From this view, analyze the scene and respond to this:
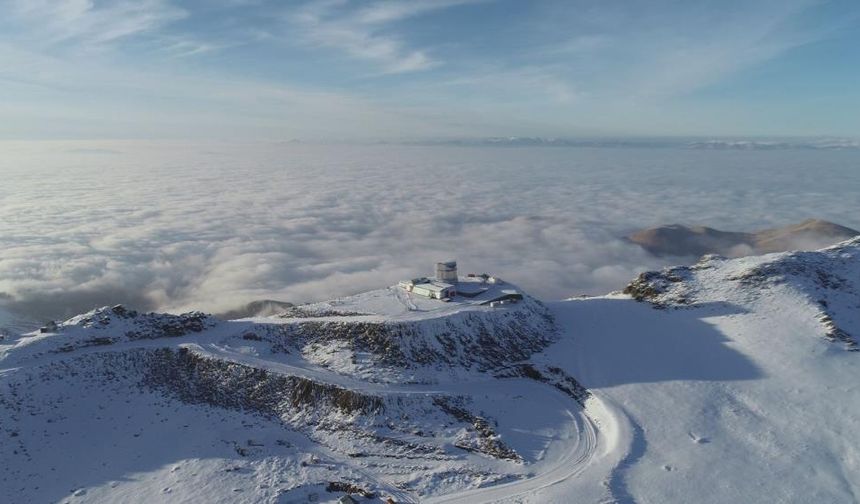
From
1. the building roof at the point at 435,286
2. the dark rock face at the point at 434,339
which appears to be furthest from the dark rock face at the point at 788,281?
the building roof at the point at 435,286

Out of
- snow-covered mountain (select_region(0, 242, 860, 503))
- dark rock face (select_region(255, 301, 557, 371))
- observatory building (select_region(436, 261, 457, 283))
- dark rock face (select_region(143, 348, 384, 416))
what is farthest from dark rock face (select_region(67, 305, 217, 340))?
observatory building (select_region(436, 261, 457, 283))

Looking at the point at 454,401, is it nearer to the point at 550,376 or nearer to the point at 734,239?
the point at 550,376

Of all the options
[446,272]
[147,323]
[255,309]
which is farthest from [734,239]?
[147,323]

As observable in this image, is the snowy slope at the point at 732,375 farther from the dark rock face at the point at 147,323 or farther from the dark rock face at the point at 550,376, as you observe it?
the dark rock face at the point at 147,323

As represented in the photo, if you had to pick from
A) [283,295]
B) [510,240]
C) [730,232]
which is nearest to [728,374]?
[283,295]

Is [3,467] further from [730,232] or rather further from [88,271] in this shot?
[730,232]

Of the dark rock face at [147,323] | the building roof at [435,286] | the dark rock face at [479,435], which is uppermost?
the building roof at [435,286]
